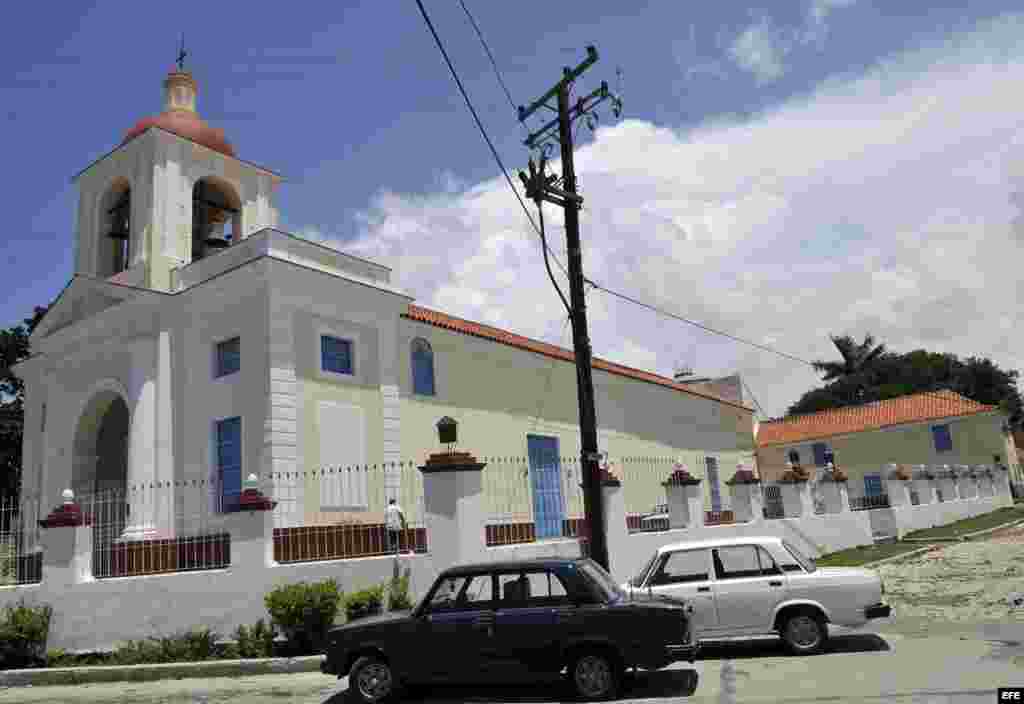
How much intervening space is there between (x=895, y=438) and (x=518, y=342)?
1065 inches

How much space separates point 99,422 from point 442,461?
10.5 metres

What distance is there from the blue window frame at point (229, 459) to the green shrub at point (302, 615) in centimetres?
514

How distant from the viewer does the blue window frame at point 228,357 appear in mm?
15766

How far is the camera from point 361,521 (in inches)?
586

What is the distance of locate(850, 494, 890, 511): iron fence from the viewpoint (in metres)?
23.3

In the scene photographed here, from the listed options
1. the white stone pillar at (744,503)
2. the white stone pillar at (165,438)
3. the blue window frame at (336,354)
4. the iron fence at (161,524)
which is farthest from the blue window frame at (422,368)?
the white stone pillar at (744,503)

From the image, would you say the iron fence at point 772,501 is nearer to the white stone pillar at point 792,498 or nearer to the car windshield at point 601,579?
the white stone pillar at point 792,498

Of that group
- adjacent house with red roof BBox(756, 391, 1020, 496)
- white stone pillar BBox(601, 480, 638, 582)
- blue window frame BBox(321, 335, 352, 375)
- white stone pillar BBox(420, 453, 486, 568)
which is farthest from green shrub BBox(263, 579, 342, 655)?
adjacent house with red roof BBox(756, 391, 1020, 496)

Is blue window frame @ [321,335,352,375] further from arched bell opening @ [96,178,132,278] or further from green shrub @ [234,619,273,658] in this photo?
green shrub @ [234,619,273,658]

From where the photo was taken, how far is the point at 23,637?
1088 cm

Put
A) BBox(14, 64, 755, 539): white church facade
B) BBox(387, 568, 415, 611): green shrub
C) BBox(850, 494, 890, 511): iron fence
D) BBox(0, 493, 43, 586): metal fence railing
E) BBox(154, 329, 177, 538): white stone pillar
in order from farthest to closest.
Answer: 1. BBox(850, 494, 890, 511): iron fence
2. BBox(14, 64, 755, 539): white church facade
3. BBox(154, 329, 177, 538): white stone pillar
4. BBox(0, 493, 43, 586): metal fence railing
5. BBox(387, 568, 415, 611): green shrub

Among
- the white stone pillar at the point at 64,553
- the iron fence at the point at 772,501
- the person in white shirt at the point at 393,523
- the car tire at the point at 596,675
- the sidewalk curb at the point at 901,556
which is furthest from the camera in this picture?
the iron fence at the point at 772,501

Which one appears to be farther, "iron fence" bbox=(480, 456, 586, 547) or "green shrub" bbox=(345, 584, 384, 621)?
"iron fence" bbox=(480, 456, 586, 547)

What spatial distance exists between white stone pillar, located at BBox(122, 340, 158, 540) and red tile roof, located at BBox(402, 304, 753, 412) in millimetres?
5481
